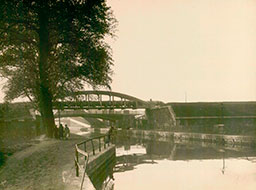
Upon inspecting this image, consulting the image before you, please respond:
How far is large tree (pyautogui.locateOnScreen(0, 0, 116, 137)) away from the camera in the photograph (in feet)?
77.6

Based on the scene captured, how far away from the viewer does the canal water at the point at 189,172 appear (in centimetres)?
1594

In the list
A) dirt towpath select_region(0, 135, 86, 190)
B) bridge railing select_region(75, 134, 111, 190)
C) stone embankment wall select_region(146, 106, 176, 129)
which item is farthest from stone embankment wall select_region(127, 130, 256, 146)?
dirt towpath select_region(0, 135, 86, 190)

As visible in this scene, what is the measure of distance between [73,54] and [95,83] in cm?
348

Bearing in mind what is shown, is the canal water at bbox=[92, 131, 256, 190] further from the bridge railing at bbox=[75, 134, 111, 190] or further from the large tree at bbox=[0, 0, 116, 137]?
the large tree at bbox=[0, 0, 116, 137]

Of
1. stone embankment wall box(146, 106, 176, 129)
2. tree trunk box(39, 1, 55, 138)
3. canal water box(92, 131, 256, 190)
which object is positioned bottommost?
canal water box(92, 131, 256, 190)

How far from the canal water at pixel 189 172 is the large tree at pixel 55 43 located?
7222 mm

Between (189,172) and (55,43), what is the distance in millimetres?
13333

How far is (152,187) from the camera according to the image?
15.7 metres

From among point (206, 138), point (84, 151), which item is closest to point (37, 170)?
point (84, 151)

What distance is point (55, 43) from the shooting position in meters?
26.2

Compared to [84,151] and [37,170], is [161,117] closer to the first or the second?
[84,151]

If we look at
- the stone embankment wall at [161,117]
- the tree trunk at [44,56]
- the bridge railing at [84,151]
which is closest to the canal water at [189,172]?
the bridge railing at [84,151]

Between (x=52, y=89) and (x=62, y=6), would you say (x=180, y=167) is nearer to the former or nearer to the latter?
(x=52, y=89)

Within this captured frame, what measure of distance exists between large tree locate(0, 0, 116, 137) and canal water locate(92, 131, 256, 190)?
23.7 feet
